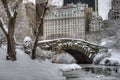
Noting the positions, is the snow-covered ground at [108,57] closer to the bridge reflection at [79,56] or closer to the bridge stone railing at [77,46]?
the bridge stone railing at [77,46]

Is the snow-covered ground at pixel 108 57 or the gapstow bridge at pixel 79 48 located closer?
the gapstow bridge at pixel 79 48

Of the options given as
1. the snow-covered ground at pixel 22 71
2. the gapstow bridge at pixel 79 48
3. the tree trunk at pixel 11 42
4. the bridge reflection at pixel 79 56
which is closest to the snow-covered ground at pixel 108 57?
the gapstow bridge at pixel 79 48

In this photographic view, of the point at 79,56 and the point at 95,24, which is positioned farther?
the point at 95,24

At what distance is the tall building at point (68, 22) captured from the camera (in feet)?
413

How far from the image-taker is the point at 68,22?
133875 millimetres

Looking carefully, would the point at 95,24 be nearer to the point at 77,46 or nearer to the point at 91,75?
the point at 77,46

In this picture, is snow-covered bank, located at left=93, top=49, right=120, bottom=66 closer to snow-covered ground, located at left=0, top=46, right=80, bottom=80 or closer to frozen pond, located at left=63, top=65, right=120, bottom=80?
frozen pond, located at left=63, top=65, right=120, bottom=80

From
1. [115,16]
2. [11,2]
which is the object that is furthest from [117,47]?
[11,2]

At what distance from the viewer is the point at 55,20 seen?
138375 mm

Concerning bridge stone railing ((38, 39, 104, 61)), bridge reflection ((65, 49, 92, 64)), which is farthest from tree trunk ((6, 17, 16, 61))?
bridge reflection ((65, 49, 92, 64))

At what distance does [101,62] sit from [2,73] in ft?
161

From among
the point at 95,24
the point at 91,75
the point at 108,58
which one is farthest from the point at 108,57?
the point at 95,24

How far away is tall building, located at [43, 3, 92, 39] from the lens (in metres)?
126

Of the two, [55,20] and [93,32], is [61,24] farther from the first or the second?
[93,32]
